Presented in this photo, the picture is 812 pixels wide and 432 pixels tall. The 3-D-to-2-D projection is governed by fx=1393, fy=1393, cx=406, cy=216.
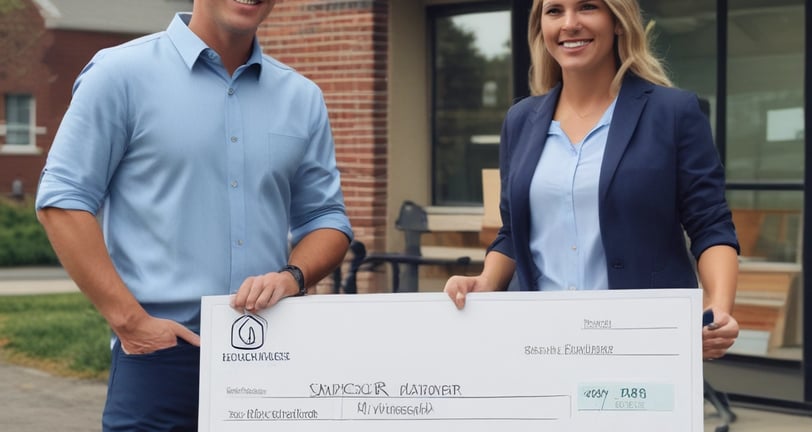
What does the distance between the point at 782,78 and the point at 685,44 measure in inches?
25.0

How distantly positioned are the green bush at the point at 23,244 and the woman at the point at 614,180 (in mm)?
23815

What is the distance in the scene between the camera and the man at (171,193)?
10.00 feet

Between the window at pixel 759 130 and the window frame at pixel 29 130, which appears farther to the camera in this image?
the window frame at pixel 29 130

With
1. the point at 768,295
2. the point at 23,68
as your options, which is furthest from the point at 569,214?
the point at 23,68

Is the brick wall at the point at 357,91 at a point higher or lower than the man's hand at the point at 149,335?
higher

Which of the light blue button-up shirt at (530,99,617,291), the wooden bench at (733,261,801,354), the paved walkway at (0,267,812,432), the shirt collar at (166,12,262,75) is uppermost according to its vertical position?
the shirt collar at (166,12,262,75)

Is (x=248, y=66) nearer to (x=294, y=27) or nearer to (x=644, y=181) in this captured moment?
(x=644, y=181)

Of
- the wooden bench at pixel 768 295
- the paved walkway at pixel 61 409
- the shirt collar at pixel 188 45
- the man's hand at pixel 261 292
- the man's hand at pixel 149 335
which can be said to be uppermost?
the shirt collar at pixel 188 45

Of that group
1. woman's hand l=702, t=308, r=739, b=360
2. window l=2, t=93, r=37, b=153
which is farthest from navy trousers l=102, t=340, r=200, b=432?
window l=2, t=93, r=37, b=153

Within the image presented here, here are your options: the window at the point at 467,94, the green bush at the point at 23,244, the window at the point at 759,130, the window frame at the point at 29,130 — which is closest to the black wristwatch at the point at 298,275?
the window at the point at 759,130

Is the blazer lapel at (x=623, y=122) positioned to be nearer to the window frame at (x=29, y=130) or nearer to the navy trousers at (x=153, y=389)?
the navy trousers at (x=153, y=389)

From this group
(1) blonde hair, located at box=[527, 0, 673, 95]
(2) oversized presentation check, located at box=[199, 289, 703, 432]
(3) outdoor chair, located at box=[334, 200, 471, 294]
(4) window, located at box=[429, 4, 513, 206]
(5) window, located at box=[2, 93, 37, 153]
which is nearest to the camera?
(2) oversized presentation check, located at box=[199, 289, 703, 432]

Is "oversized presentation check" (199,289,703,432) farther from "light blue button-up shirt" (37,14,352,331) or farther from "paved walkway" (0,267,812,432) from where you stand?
"paved walkway" (0,267,812,432)

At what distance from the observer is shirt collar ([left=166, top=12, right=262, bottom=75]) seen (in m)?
3.21
